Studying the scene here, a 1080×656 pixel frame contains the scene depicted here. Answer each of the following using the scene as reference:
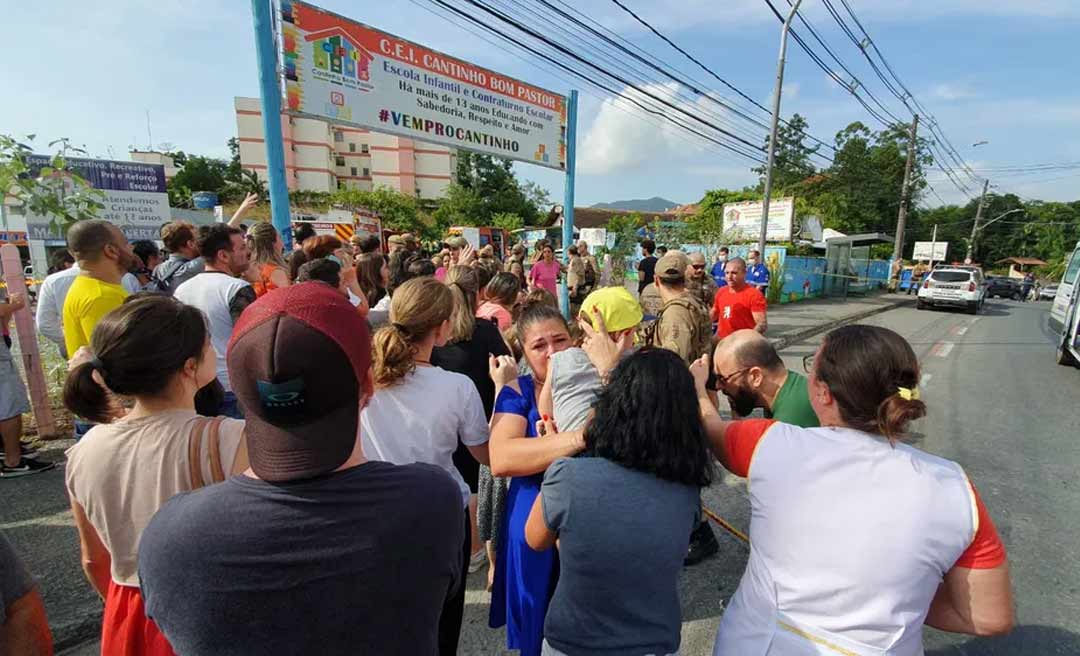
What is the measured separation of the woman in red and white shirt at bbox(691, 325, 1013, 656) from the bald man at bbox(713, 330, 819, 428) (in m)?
0.85

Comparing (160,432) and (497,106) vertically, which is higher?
A: (497,106)

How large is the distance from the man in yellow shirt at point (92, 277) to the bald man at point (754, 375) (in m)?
3.31

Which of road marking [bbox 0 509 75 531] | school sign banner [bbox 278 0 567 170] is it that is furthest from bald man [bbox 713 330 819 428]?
school sign banner [bbox 278 0 567 170]

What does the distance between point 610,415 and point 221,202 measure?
48.2 m

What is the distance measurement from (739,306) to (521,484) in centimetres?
386

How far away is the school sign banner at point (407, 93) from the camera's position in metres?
5.54

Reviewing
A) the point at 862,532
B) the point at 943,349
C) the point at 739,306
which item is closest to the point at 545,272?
the point at 739,306

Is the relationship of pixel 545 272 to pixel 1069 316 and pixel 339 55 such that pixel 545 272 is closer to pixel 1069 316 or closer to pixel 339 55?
pixel 339 55

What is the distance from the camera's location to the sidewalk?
11102mm

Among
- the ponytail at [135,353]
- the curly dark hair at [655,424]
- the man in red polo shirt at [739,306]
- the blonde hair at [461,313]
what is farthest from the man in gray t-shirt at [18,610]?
the man in red polo shirt at [739,306]

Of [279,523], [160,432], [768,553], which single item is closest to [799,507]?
[768,553]

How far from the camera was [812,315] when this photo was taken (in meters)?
14.8

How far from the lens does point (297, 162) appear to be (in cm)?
5334

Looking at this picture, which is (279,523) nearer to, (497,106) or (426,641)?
(426,641)
